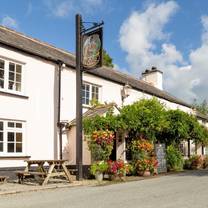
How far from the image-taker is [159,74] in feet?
133

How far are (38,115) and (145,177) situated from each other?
5777 millimetres

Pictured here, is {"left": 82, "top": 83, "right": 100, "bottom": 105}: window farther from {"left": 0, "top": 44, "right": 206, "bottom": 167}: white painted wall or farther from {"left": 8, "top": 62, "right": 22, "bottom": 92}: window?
{"left": 8, "top": 62, "right": 22, "bottom": 92}: window

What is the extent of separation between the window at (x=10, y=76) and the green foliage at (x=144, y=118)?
205 inches

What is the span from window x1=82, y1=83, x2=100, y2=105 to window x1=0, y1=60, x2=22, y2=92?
16.0ft

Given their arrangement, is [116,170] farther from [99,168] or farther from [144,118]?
[144,118]

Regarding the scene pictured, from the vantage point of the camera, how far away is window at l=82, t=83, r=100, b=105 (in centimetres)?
2384

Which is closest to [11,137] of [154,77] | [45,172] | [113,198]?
[45,172]

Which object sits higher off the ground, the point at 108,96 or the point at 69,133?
the point at 108,96

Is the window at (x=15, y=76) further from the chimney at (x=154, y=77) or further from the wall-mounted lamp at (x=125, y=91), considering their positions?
the chimney at (x=154, y=77)

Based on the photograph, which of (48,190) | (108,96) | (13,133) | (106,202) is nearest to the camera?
(106,202)

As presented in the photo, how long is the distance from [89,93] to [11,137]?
648 centimetres

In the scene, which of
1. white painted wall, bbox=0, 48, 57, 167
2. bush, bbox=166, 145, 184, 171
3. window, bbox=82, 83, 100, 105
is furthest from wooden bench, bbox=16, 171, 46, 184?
bush, bbox=166, 145, 184, 171

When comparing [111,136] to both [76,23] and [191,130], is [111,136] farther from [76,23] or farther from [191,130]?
[191,130]

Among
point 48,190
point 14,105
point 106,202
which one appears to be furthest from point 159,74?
point 106,202
